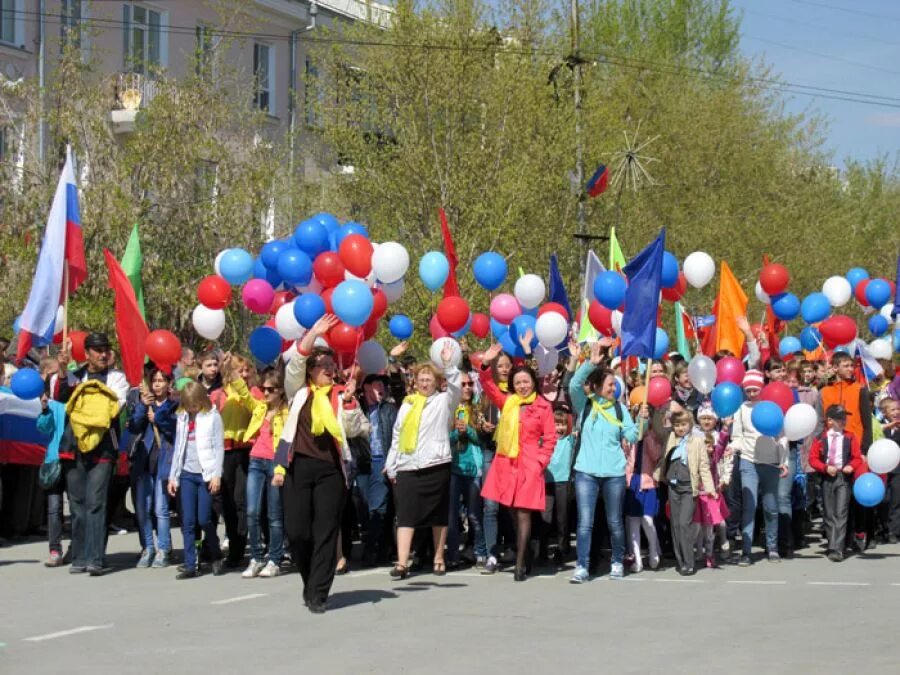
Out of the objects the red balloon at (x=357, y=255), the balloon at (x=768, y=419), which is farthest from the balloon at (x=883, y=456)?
the red balloon at (x=357, y=255)

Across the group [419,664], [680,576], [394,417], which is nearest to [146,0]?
[394,417]

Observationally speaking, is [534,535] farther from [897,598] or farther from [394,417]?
[897,598]

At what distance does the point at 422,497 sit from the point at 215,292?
10.7ft

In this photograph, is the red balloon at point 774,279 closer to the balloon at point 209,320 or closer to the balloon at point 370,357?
the balloon at point 370,357

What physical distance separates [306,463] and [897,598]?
4.42 meters

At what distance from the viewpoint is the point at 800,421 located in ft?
43.0

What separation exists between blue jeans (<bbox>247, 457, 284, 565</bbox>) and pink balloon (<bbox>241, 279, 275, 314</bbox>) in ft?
6.77

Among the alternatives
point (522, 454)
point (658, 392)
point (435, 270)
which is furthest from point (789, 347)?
point (522, 454)

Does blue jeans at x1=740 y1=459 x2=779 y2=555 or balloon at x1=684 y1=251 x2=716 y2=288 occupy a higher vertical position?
balloon at x1=684 y1=251 x2=716 y2=288

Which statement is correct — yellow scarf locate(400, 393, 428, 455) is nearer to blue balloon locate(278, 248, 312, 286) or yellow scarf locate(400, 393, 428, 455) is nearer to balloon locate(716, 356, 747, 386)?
blue balloon locate(278, 248, 312, 286)

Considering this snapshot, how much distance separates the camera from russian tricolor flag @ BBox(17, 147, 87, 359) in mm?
13852

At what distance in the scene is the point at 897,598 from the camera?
436 inches

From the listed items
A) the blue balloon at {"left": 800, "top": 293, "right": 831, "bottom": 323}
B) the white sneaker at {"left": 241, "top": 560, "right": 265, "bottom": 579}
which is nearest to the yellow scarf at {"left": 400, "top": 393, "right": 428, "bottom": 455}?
the white sneaker at {"left": 241, "top": 560, "right": 265, "bottom": 579}

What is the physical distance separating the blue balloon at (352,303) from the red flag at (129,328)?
2109 mm
